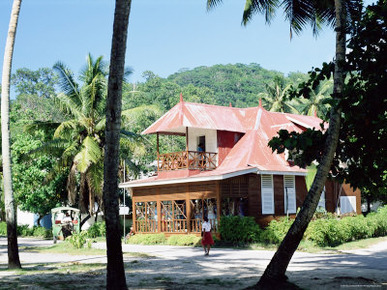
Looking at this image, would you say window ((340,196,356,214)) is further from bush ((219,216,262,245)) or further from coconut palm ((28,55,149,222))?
coconut palm ((28,55,149,222))

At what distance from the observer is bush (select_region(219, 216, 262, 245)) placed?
73.0 ft

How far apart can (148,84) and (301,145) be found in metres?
61.0

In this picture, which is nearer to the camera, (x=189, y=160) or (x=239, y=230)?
(x=239, y=230)

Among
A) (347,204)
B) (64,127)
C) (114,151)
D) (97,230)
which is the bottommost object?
(97,230)

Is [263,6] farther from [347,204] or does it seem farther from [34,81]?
[34,81]

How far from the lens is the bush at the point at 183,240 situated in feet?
78.5

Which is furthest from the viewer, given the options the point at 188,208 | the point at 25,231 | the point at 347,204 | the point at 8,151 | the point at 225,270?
the point at 25,231

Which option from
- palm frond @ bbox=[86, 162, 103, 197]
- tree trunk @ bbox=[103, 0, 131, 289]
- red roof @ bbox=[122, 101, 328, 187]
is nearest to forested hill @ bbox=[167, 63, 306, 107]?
red roof @ bbox=[122, 101, 328, 187]

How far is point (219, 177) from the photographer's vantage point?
75.4 feet

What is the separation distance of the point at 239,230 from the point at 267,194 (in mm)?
3580

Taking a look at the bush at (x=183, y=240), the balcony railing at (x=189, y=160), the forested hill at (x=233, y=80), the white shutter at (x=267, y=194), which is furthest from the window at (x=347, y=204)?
the forested hill at (x=233, y=80)

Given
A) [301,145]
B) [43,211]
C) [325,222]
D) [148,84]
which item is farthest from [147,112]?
[148,84]

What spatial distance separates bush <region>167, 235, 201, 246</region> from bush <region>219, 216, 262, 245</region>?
141 cm

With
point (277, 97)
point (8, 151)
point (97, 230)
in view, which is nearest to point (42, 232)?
→ point (97, 230)
